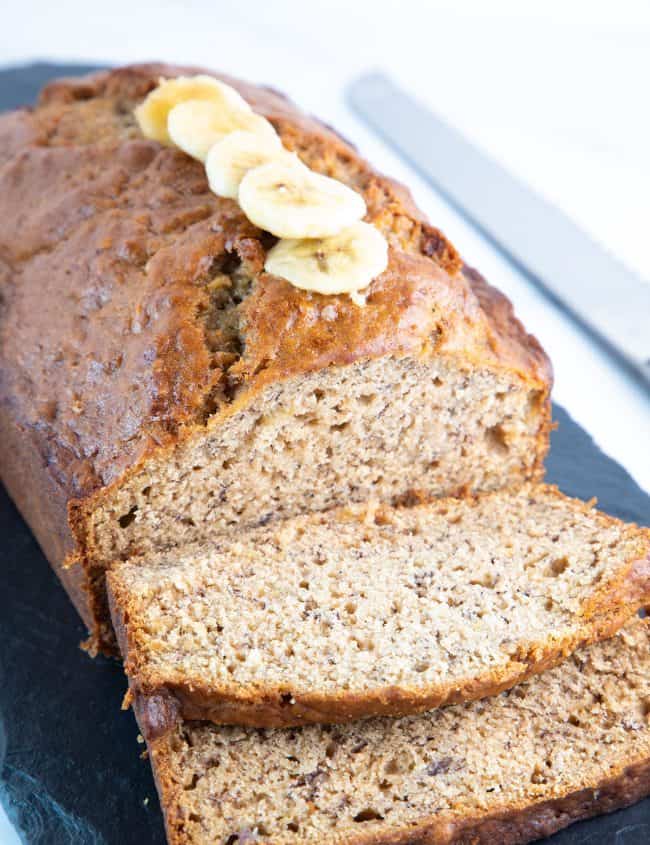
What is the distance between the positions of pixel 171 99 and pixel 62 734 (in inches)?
91.0

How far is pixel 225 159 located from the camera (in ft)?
12.9

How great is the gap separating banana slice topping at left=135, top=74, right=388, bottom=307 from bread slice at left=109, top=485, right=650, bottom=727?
0.80m

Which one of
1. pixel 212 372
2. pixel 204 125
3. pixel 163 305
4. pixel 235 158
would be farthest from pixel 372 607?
pixel 204 125

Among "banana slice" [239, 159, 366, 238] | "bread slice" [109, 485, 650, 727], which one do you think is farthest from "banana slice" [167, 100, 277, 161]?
"bread slice" [109, 485, 650, 727]

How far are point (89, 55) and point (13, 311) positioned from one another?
385cm

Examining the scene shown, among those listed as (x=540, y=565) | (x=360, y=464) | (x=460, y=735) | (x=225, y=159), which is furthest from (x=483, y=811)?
(x=225, y=159)

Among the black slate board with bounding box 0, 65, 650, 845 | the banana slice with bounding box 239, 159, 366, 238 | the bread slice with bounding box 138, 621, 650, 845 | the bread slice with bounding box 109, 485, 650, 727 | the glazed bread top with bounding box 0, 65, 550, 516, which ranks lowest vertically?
the black slate board with bounding box 0, 65, 650, 845

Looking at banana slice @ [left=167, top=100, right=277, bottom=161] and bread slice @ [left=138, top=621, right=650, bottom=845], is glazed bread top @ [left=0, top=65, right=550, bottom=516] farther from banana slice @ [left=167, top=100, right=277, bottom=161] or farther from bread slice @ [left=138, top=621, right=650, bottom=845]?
bread slice @ [left=138, top=621, right=650, bottom=845]

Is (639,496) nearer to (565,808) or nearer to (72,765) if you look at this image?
(565,808)

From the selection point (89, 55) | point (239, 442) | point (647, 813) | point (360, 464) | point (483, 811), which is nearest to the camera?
point (483, 811)

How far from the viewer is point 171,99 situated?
14.4 feet

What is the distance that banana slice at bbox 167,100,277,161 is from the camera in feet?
13.6

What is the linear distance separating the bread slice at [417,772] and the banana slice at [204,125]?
1.98m

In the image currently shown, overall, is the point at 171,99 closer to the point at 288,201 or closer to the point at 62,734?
the point at 288,201
